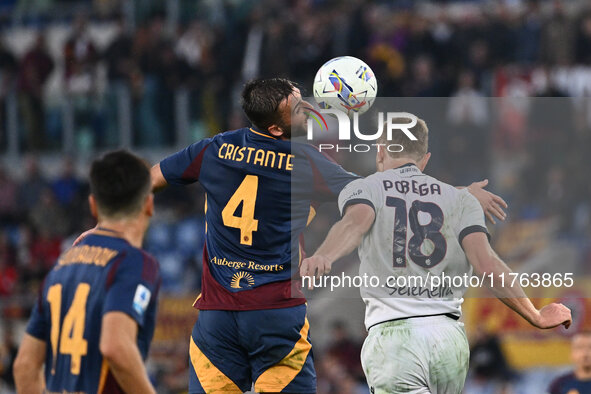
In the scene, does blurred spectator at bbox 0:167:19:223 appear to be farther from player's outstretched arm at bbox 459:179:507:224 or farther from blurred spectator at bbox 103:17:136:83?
player's outstretched arm at bbox 459:179:507:224

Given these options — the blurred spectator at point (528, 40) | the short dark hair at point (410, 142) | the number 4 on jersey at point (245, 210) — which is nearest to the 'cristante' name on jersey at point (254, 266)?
the number 4 on jersey at point (245, 210)

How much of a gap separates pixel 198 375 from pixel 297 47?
1013 cm

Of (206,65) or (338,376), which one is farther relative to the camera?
(206,65)

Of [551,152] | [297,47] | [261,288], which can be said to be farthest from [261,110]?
[297,47]

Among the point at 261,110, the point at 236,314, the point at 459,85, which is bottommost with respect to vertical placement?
the point at 236,314

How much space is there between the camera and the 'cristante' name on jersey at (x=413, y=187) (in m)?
6.05

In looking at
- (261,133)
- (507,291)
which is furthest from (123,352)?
(507,291)

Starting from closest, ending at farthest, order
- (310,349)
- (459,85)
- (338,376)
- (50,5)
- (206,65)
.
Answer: (310,349) < (338,376) < (459,85) < (206,65) < (50,5)

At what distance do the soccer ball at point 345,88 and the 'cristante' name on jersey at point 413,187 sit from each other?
109 centimetres

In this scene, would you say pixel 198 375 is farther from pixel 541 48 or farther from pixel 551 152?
pixel 541 48

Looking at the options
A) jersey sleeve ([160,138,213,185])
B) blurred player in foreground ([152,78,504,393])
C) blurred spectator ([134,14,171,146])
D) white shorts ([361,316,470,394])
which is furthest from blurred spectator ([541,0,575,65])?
white shorts ([361,316,470,394])

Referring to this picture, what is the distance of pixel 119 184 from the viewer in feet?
16.6

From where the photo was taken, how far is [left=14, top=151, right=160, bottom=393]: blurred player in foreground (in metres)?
4.81

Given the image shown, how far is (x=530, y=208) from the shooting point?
1355cm
